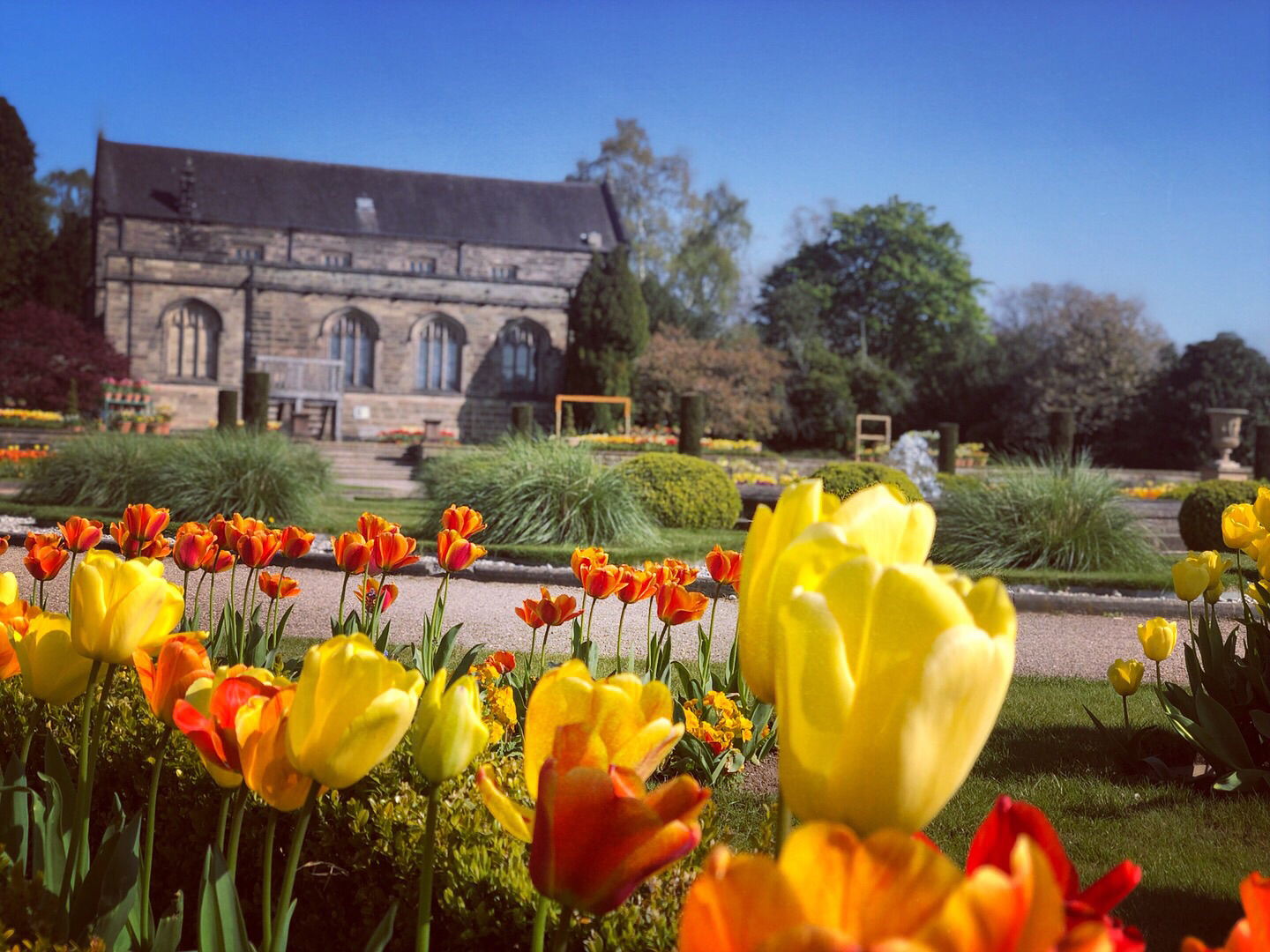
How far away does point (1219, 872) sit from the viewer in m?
3.12

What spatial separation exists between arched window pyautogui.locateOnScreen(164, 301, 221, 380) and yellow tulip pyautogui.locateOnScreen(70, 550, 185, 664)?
3335 cm

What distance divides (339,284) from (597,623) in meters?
28.0

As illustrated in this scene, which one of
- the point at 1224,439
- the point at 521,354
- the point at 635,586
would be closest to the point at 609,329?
the point at 521,354

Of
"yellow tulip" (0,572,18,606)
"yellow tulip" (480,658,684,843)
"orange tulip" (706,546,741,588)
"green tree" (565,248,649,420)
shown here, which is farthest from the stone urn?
"yellow tulip" (480,658,684,843)

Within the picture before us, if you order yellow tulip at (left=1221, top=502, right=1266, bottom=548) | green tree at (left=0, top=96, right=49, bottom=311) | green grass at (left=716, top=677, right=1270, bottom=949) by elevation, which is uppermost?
green tree at (left=0, top=96, right=49, bottom=311)

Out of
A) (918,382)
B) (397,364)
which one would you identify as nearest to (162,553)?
(397,364)

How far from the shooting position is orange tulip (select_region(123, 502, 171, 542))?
2.84 metres

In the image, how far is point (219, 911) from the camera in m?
1.25

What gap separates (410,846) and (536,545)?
7.96 m

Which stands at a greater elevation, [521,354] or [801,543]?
[521,354]

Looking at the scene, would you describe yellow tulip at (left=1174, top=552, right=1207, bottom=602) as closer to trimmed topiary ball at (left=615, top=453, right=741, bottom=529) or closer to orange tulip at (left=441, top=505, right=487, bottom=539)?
orange tulip at (left=441, top=505, right=487, bottom=539)

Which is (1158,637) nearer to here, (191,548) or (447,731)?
(191,548)

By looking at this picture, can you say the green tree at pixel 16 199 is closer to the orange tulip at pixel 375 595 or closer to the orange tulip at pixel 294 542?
the orange tulip at pixel 375 595

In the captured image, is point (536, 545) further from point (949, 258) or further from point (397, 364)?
point (949, 258)
